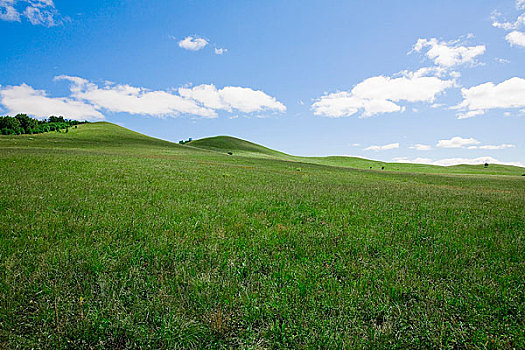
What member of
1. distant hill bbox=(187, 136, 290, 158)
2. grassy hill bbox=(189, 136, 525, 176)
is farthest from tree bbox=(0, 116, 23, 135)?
grassy hill bbox=(189, 136, 525, 176)

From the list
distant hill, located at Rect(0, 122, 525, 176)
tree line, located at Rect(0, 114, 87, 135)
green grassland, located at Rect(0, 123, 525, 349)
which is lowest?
green grassland, located at Rect(0, 123, 525, 349)

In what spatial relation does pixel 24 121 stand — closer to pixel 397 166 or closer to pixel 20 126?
pixel 20 126

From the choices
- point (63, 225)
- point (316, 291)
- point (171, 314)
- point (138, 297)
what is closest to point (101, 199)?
point (63, 225)

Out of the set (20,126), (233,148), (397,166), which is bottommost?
(397,166)

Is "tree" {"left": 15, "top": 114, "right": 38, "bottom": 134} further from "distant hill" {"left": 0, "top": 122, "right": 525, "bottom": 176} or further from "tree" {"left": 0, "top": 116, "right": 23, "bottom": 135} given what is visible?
"distant hill" {"left": 0, "top": 122, "right": 525, "bottom": 176}

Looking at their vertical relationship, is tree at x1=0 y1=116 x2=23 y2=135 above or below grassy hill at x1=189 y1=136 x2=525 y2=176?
above

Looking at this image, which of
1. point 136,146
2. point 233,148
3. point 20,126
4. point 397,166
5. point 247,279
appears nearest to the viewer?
point 247,279

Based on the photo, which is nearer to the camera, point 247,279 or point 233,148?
point 247,279

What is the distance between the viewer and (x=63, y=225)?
690cm

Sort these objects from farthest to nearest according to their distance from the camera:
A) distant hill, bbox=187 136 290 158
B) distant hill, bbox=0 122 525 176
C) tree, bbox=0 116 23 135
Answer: distant hill, bbox=187 136 290 158 < tree, bbox=0 116 23 135 < distant hill, bbox=0 122 525 176

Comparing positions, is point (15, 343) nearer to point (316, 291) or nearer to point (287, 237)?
point (316, 291)

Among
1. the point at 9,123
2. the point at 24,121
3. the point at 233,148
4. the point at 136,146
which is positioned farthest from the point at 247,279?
the point at 24,121

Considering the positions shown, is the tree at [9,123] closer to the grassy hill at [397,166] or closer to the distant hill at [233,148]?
the distant hill at [233,148]

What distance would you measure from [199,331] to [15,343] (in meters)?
2.26
